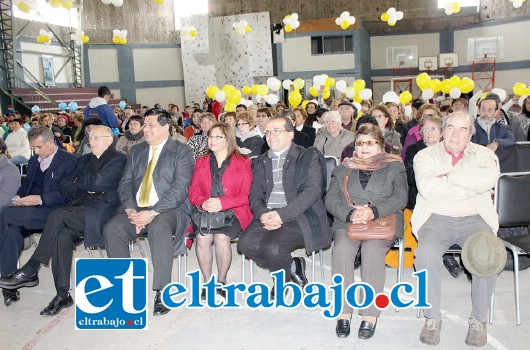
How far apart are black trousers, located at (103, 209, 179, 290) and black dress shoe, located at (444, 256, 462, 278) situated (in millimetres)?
2043

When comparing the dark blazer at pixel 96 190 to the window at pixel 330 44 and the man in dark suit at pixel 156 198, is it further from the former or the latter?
the window at pixel 330 44

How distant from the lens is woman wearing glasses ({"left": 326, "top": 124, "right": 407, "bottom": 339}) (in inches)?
121

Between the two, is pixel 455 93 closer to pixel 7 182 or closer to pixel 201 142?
pixel 201 142

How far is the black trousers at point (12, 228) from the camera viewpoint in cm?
384

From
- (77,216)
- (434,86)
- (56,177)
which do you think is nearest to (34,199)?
(56,177)

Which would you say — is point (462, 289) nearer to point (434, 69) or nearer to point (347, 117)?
point (347, 117)

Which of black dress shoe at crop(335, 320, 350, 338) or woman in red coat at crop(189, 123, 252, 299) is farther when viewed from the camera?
woman in red coat at crop(189, 123, 252, 299)

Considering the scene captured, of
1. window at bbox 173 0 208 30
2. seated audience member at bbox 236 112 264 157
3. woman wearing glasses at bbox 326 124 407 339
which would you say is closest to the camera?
woman wearing glasses at bbox 326 124 407 339

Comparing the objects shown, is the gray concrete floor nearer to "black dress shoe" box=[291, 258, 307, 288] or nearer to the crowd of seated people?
the crowd of seated people

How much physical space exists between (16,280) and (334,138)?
124 inches

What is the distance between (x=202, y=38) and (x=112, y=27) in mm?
3898

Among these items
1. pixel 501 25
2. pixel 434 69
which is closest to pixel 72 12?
pixel 434 69

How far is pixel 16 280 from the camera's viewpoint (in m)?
3.70

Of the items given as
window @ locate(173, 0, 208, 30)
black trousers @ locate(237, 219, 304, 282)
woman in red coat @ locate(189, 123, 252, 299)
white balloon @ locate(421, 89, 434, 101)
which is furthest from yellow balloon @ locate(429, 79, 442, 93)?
window @ locate(173, 0, 208, 30)
